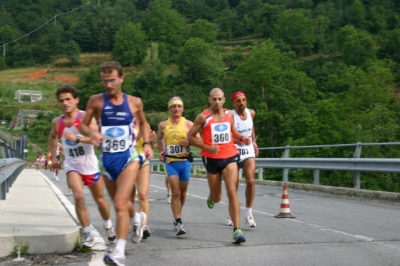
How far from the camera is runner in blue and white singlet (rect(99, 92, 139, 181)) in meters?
7.43

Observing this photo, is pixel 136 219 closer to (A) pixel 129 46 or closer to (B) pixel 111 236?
(B) pixel 111 236

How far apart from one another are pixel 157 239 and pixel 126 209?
7.59 ft

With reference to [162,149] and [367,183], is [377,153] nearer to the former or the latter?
[367,183]

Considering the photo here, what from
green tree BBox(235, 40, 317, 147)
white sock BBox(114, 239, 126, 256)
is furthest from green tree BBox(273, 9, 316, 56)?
white sock BBox(114, 239, 126, 256)

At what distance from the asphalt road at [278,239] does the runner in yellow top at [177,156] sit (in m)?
0.42

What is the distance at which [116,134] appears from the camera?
745 cm

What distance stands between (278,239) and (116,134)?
114 inches

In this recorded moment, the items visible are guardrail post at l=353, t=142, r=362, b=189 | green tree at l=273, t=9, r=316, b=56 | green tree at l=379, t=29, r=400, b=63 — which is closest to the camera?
guardrail post at l=353, t=142, r=362, b=189

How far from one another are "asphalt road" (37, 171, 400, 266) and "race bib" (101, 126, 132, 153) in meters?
1.22

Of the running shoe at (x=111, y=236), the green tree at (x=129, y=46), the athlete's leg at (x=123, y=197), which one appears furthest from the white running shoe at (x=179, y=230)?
the green tree at (x=129, y=46)

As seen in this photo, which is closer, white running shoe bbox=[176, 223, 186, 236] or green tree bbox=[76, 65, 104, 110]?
white running shoe bbox=[176, 223, 186, 236]

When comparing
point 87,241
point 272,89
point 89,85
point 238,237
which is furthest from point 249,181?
point 89,85

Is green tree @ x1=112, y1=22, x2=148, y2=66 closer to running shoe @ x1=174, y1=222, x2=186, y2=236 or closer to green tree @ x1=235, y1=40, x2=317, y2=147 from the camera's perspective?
green tree @ x1=235, y1=40, x2=317, y2=147

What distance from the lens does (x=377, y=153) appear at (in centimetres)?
2534
